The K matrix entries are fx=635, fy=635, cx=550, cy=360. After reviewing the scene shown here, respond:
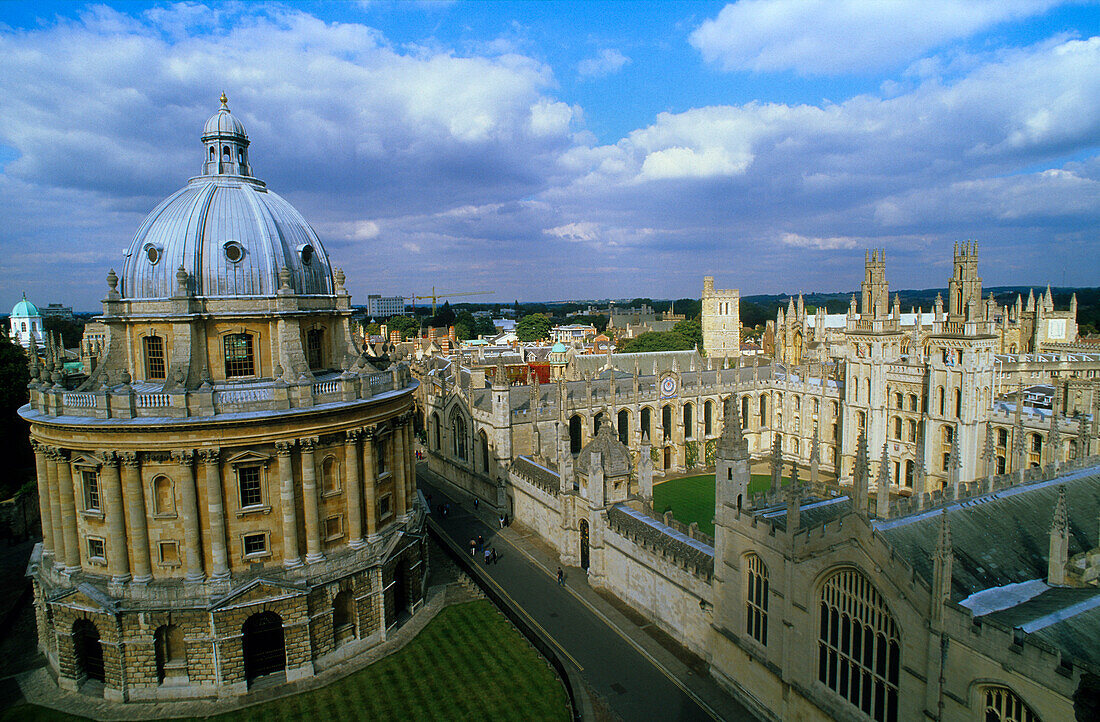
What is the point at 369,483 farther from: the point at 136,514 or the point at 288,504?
the point at 136,514

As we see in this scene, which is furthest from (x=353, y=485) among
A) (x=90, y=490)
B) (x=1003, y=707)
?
(x=1003, y=707)

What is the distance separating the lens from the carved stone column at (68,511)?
24.2 meters

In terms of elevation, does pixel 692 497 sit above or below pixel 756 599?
below

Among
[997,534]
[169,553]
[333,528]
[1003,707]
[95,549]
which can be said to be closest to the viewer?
[1003,707]

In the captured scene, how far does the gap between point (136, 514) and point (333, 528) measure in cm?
703

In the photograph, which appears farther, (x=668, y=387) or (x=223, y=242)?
(x=668, y=387)

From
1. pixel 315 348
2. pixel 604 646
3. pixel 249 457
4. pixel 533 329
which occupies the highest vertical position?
pixel 315 348

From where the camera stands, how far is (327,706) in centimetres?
2288

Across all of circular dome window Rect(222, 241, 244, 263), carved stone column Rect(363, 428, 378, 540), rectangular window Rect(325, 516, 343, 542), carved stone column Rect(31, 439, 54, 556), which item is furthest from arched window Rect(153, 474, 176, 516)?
circular dome window Rect(222, 241, 244, 263)

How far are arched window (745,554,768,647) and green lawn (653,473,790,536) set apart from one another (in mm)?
16828

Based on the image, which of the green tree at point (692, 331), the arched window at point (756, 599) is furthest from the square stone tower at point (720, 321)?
the arched window at point (756, 599)

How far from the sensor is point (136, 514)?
76.8 feet

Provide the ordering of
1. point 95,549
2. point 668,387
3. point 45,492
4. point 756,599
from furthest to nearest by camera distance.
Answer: point 668,387 → point 45,492 → point 95,549 → point 756,599

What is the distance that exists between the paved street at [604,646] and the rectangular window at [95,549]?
1708 cm
